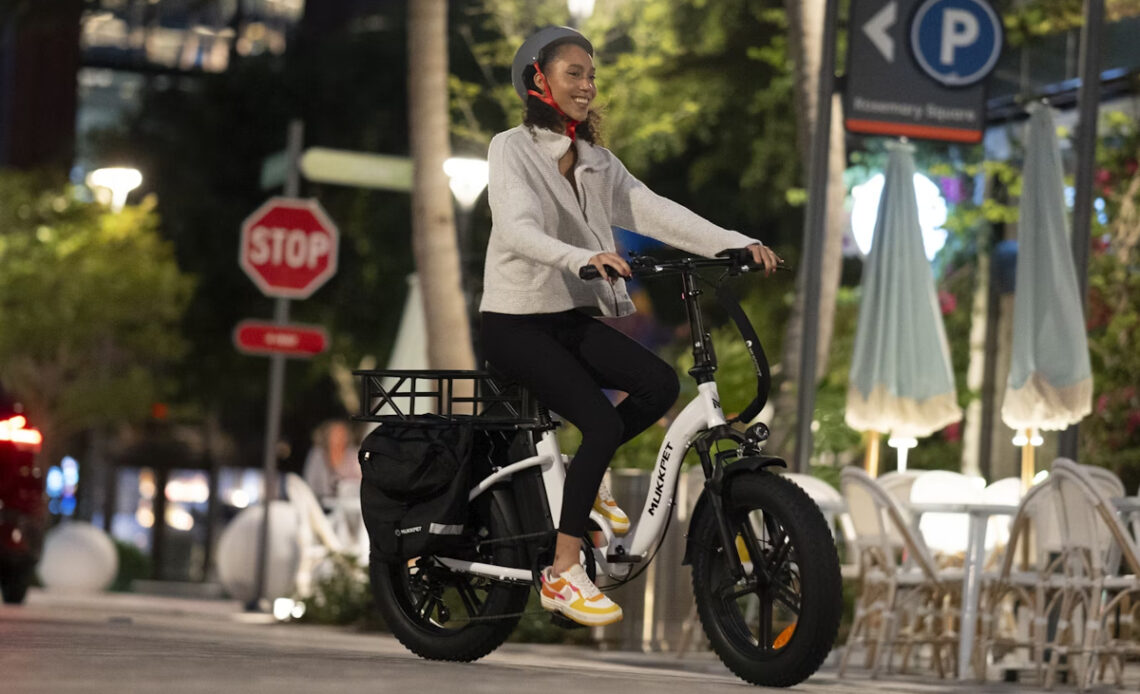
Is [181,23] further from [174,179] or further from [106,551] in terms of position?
Answer: [106,551]

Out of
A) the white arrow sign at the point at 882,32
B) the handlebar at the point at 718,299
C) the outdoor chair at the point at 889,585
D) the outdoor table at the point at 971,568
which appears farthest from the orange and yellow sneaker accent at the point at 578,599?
the white arrow sign at the point at 882,32

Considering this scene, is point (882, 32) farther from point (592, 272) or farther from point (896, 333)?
point (592, 272)

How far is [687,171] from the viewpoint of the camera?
31281 millimetres

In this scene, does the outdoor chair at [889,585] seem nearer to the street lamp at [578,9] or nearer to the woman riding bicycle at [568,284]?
the woman riding bicycle at [568,284]

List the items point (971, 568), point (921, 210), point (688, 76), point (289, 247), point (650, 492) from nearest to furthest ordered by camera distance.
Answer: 1. point (650, 492)
2. point (971, 568)
3. point (289, 247)
4. point (921, 210)
5. point (688, 76)

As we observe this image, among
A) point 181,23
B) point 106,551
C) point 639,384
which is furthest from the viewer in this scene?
point 181,23

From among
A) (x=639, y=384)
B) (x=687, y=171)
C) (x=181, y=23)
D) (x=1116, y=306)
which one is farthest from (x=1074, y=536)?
(x=181, y=23)

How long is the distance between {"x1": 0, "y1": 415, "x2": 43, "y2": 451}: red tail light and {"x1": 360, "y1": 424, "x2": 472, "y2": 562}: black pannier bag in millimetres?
6600

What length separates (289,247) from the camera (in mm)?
17125

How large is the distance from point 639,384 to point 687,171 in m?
24.4

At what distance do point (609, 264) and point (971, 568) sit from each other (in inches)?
183

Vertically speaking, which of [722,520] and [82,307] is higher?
[82,307]

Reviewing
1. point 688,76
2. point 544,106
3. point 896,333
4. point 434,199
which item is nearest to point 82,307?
point 688,76

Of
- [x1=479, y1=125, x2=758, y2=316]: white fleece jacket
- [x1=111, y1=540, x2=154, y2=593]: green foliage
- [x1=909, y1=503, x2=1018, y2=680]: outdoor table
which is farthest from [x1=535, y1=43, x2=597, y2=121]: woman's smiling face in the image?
[x1=111, y1=540, x2=154, y2=593]: green foliage
